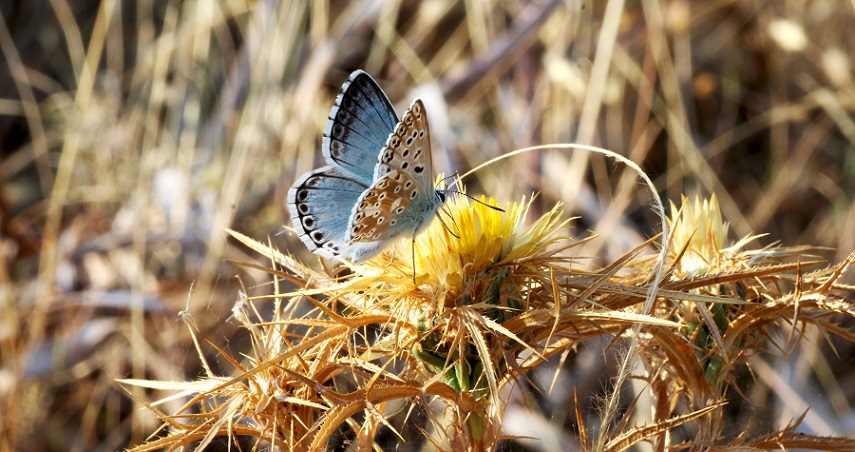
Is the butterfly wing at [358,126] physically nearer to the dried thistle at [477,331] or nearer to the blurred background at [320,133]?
the dried thistle at [477,331]

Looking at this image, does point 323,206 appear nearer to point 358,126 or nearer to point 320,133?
point 358,126

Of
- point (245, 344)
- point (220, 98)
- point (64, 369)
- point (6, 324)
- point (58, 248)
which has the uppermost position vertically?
point (220, 98)

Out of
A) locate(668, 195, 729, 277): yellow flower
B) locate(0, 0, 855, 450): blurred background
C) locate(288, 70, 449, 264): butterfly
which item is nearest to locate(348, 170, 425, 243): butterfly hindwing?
locate(288, 70, 449, 264): butterfly

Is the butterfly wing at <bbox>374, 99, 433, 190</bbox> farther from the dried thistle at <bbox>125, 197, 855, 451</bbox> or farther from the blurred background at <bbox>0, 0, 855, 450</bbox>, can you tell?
the blurred background at <bbox>0, 0, 855, 450</bbox>

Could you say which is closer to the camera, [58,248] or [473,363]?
[473,363]

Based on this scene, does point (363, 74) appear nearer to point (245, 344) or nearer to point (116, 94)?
point (245, 344)

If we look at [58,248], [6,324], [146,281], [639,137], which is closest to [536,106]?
[639,137]

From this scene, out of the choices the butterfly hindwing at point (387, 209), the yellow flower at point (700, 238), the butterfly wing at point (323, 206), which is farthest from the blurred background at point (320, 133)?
the yellow flower at point (700, 238)
